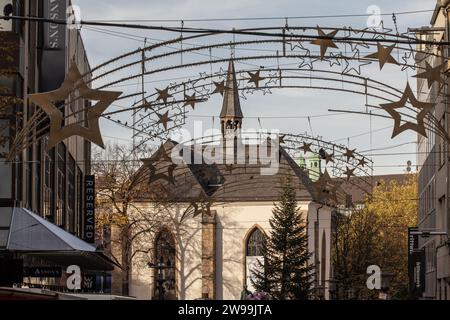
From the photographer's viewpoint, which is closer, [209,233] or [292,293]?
[292,293]

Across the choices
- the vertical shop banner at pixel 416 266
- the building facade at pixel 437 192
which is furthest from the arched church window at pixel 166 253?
the building facade at pixel 437 192

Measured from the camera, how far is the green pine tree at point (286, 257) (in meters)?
91.3

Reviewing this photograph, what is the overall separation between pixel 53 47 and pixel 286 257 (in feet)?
173

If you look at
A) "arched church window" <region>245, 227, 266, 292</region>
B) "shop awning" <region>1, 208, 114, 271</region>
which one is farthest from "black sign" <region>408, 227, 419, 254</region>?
"shop awning" <region>1, 208, 114, 271</region>

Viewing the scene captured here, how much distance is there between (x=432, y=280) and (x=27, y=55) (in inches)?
1280

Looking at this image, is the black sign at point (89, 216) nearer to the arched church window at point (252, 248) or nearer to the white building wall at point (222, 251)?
the white building wall at point (222, 251)

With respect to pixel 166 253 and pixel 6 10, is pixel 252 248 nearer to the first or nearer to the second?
pixel 166 253

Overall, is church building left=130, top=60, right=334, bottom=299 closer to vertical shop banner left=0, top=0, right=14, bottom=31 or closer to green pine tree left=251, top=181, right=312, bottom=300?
green pine tree left=251, top=181, right=312, bottom=300

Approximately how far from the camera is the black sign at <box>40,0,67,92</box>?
42688 mm

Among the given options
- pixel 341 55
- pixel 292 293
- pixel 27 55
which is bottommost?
pixel 292 293

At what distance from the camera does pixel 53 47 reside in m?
43.2

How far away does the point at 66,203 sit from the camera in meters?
56.9

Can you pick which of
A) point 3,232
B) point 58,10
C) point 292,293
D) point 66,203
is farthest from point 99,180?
point 3,232

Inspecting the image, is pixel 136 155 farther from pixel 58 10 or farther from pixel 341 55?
pixel 341 55
